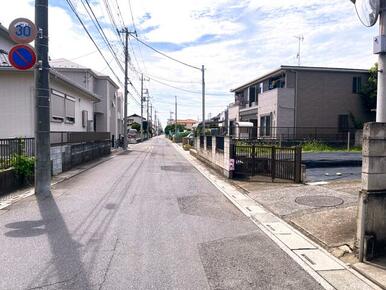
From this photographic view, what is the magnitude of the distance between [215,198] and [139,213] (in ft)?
9.21

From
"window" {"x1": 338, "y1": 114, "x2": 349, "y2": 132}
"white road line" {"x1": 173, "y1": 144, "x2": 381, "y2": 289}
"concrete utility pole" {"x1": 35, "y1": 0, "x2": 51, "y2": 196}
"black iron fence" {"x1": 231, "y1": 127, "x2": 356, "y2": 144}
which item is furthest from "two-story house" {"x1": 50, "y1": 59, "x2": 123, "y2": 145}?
"white road line" {"x1": 173, "y1": 144, "x2": 381, "y2": 289}

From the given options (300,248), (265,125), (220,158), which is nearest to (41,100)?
(300,248)

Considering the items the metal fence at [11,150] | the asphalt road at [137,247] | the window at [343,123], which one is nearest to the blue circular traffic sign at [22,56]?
the metal fence at [11,150]

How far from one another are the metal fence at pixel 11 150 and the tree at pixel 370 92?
2716 centimetres

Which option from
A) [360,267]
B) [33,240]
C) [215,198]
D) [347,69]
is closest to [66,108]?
[215,198]

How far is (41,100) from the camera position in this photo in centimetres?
988

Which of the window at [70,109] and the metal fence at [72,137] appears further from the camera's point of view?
the window at [70,109]

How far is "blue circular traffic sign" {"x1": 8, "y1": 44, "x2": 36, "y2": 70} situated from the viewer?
8922 mm

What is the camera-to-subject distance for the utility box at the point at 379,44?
5395 millimetres

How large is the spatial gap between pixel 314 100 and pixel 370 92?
4687 millimetres

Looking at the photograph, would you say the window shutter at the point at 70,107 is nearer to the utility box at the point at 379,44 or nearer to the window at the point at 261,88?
the utility box at the point at 379,44

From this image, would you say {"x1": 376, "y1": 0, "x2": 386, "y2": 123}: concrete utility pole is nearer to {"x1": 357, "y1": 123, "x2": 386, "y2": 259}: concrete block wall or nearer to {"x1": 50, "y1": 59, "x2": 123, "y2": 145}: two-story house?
{"x1": 357, "y1": 123, "x2": 386, "y2": 259}: concrete block wall

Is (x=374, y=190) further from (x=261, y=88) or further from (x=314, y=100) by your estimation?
(x=261, y=88)

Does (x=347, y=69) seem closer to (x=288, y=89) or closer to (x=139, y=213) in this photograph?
(x=288, y=89)
